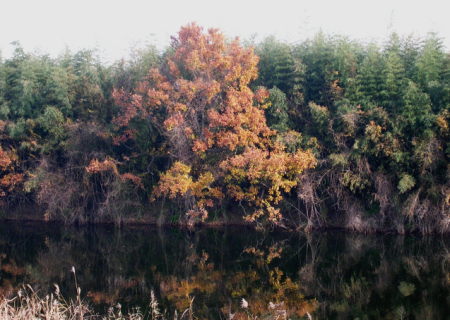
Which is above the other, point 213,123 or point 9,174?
point 213,123

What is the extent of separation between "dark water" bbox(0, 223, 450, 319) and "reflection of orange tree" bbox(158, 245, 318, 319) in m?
0.03

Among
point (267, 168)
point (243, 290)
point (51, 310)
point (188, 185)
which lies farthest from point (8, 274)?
point (267, 168)

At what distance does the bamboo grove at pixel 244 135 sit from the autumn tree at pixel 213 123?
71 millimetres

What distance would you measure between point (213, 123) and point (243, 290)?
1010 centimetres

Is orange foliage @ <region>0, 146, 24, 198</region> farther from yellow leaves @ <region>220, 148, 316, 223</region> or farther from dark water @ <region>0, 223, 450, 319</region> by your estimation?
yellow leaves @ <region>220, 148, 316, 223</region>

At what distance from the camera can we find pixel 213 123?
70.0ft

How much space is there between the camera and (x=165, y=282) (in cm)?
1411

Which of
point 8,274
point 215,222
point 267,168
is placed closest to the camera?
point 8,274

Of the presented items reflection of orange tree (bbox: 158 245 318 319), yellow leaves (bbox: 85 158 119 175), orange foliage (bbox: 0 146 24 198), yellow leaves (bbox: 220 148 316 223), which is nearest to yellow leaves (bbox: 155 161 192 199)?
yellow leaves (bbox: 220 148 316 223)

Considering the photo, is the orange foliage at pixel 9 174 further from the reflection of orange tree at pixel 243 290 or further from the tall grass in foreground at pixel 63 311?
the tall grass in foreground at pixel 63 311

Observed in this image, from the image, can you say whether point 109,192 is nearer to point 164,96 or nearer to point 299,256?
point 164,96

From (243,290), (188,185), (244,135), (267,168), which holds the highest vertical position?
(244,135)

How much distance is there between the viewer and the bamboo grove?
66.9ft

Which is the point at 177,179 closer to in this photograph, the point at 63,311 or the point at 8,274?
the point at 8,274
